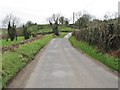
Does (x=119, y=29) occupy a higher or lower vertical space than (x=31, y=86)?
higher

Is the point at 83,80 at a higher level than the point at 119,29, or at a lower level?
lower

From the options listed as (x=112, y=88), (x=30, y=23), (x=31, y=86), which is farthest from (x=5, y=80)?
(x=30, y=23)

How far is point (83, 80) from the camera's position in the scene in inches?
522

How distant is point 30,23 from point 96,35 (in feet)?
504

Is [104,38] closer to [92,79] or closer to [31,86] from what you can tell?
[92,79]

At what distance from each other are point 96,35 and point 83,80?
65.8 ft

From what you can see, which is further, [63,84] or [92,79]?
[92,79]

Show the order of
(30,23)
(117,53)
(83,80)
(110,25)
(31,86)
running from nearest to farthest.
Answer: (31,86) < (83,80) < (117,53) < (110,25) < (30,23)

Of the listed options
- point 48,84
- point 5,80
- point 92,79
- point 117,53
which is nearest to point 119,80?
point 92,79

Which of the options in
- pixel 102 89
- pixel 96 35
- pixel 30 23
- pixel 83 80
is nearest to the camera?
→ pixel 102 89

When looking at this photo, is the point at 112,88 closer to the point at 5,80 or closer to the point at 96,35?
the point at 5,80

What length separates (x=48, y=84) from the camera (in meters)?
12.4

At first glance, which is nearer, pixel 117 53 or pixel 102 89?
pixel 102 89

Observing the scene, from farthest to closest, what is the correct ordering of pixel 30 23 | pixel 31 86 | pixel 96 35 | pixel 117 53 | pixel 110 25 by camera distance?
pixel 30 23
pixel 96 35
pixel 110 25
pixel 117 53
pixel 31 86
